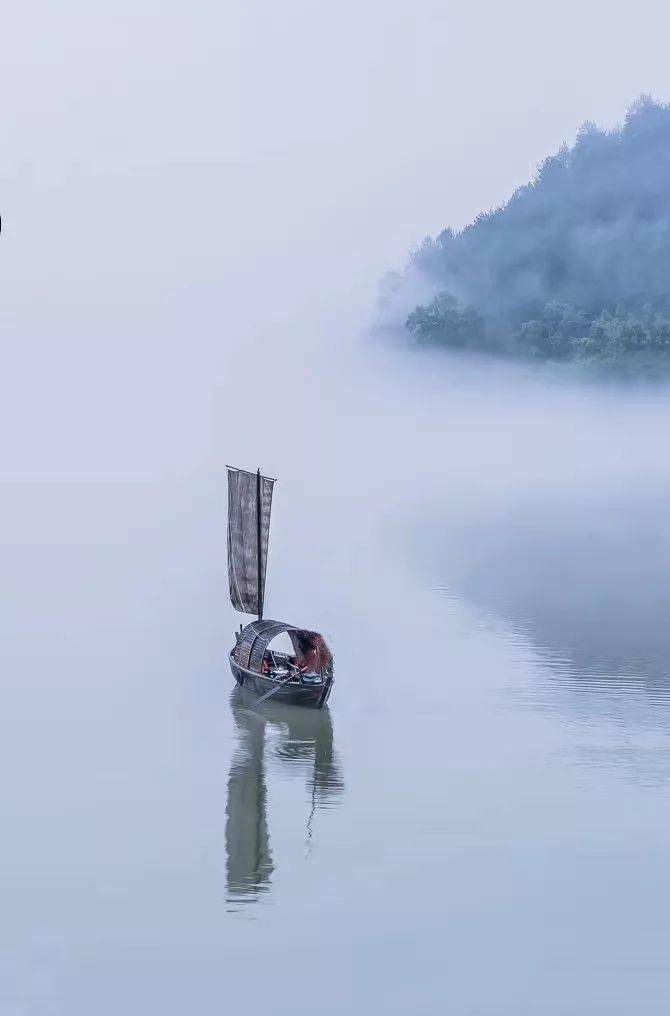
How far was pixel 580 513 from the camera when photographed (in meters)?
80.9

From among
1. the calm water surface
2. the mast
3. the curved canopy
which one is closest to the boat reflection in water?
the calm water surface

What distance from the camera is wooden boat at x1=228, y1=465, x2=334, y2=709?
112 ft

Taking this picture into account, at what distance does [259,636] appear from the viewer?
3647 centimetres

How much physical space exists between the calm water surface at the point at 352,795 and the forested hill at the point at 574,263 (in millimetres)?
35888

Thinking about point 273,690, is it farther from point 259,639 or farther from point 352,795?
point 352,795

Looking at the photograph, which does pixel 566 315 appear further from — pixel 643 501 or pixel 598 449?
pixel 643 501

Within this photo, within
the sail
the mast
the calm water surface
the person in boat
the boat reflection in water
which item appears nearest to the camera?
the calm water surface

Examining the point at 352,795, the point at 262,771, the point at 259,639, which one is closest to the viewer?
the point at 352,795

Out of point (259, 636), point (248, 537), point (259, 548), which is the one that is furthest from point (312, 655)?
point (248, 537)

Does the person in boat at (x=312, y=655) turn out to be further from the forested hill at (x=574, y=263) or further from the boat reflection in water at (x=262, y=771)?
the forested hill at (x=574, y=263)

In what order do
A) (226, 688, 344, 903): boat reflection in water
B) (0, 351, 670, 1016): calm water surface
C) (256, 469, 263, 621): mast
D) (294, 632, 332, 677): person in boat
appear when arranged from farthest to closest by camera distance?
(256, 469, 263, 621): mast, (294, 632, 332, 677): person in boat, (226, 688, 344, 903): boat reflection in water, (0, 351, 670, 1016): calm water surface

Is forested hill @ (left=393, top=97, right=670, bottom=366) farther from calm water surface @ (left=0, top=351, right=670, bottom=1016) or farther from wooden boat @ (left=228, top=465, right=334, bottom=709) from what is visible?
wooden boat @ (left=228, top=465, right=334, bottom=709)

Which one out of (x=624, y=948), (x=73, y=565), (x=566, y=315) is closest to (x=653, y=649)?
(x=624, y=948)

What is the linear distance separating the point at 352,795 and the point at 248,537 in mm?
14792
